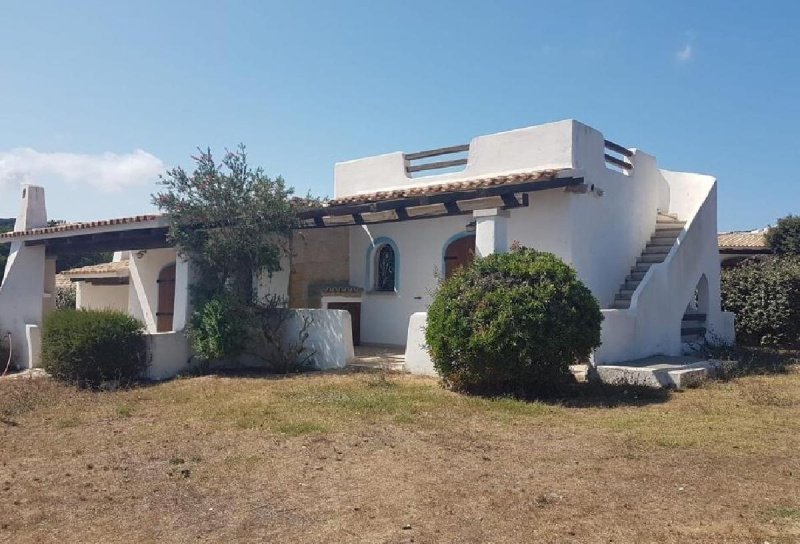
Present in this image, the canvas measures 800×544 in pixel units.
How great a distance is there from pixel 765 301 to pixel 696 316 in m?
1.86

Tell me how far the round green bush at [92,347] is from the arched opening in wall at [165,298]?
5.07 meters

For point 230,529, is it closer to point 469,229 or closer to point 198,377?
point 198,377

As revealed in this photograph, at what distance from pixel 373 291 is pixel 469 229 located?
2.84 m

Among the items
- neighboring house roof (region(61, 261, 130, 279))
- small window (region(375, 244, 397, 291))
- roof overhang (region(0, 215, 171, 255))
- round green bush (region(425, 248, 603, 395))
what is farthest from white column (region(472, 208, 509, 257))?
neighboring house roof (region(61, 261, 130, 279))

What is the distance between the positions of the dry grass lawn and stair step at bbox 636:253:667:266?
4730mm

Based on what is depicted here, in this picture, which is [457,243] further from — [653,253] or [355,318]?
[653,253]

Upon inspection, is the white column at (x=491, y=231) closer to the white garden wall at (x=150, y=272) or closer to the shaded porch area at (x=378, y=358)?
→ the shaded porch area at (x=378, y=358)

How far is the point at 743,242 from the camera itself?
2653 centimetres

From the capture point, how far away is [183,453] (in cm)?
→ 644

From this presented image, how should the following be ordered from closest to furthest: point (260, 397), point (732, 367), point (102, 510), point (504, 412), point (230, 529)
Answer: point (230, 529) → point (102, 510) → point (504, 412) → point (260, 397) → point (732, 367)

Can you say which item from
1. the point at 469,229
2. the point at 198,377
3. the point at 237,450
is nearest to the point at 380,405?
the point at 237,450

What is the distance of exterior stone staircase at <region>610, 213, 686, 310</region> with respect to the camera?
12.9 m

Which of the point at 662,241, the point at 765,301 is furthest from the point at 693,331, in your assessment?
the point at 765,301

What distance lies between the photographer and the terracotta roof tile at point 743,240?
25.0 metres
